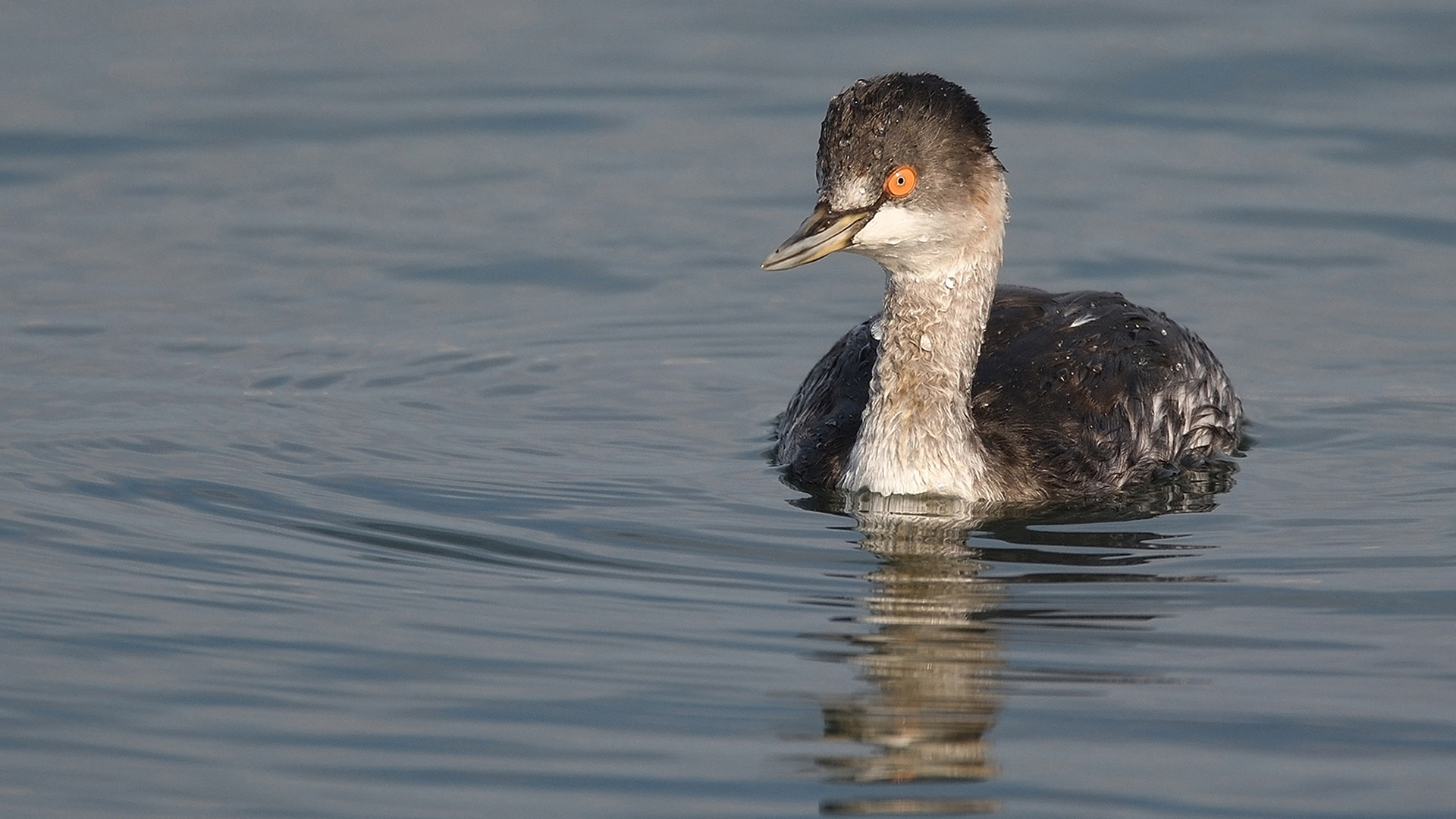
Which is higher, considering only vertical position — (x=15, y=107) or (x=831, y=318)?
(x=15, y=107)

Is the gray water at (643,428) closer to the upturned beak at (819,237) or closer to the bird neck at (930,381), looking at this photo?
the bird neck at (930,381)

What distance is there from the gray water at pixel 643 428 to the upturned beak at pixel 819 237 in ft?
3.91

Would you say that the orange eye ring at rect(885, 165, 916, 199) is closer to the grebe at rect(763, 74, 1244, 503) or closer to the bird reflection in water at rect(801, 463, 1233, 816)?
the grebe at rect(763, 74, 1244, 503)

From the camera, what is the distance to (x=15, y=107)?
650 inches

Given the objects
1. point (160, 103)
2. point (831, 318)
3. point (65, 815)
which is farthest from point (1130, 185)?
point (65, 815)

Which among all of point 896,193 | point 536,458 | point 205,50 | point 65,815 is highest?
point 205,50

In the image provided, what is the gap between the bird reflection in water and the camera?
24.8ft

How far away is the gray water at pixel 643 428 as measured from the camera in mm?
7664

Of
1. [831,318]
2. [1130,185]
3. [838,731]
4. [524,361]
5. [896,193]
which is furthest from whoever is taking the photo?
[1130,185]

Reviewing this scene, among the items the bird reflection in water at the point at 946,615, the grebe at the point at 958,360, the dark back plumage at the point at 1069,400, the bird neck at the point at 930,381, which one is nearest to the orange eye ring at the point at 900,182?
the grebe at the point at 958,360

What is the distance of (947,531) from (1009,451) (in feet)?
2.27

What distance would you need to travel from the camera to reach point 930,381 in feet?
34.9

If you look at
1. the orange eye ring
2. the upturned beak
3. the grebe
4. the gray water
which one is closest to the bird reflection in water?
the gray water

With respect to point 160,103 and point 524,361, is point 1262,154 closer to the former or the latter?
point 524,361
